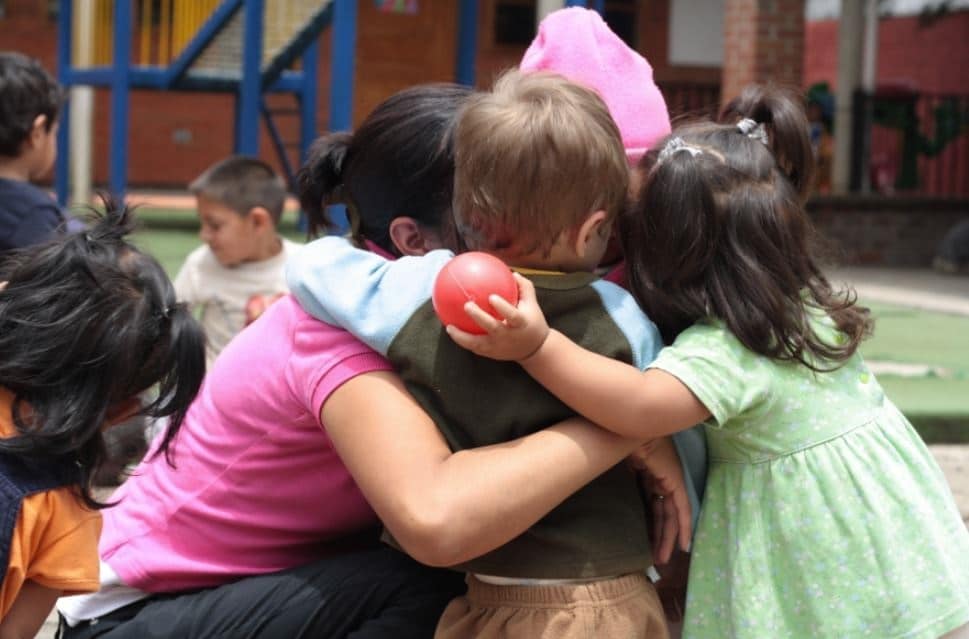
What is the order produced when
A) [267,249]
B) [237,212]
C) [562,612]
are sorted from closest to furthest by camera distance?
[562,612] → [237,212] → [267,249]

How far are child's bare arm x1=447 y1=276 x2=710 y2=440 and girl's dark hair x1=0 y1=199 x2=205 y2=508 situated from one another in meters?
0.58

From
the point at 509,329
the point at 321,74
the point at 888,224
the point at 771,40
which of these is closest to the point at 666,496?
the point at 509,329

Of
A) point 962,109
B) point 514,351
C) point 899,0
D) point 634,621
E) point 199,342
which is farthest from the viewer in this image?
point 899,0

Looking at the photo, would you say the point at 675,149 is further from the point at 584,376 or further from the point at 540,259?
the point at 584,376

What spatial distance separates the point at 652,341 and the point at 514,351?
32 cm

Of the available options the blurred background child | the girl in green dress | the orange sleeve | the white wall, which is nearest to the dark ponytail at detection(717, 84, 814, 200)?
the girl in green dress

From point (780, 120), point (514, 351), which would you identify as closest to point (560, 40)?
point (780, 120)

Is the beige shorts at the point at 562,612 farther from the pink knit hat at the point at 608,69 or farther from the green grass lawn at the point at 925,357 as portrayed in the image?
the green grass lawn at the point at 925,357

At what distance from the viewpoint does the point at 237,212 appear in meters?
5.77

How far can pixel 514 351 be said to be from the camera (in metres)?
1.95

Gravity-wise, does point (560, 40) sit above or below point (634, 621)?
above

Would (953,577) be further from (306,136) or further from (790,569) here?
(306,136)

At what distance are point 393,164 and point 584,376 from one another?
0.51 m

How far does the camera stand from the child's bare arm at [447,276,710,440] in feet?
6.29
